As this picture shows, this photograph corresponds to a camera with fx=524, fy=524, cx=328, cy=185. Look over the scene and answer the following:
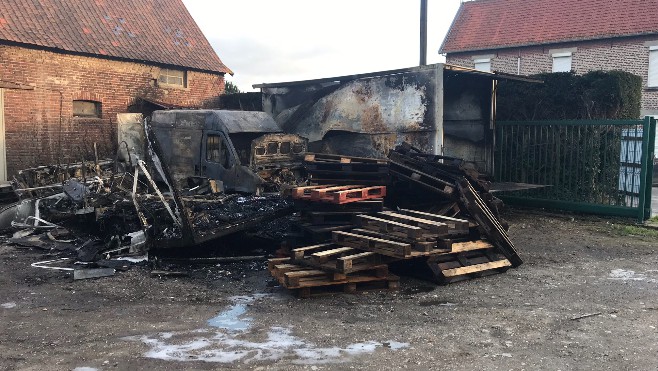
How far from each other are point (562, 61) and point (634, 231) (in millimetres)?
16973

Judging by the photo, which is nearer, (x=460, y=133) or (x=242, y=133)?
(x=242, y=133)

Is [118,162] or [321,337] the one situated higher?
[118,162]

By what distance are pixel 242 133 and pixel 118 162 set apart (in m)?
3.32

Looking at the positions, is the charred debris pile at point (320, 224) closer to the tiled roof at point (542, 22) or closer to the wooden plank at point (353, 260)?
the wooden plank at point (353, 260)

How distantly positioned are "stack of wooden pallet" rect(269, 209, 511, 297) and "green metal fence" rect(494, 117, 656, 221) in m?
5.32

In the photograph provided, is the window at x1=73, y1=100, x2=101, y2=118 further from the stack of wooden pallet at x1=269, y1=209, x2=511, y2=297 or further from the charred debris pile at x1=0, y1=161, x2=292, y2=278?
the stack of wooden pallet at x1=269, y1=209, x2=511, y2=297

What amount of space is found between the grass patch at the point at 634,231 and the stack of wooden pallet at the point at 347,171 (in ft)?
17.3

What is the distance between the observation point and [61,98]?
48.9 ft

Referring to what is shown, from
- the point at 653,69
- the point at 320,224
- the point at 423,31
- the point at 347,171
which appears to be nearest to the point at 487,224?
the point at 347,171

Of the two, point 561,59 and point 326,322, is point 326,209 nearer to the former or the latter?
point 326,322

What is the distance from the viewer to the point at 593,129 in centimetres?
1115

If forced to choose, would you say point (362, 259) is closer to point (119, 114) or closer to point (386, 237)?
point (386, 237)

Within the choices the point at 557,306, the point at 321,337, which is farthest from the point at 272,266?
the point at 557,306

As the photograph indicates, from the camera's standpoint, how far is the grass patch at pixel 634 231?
31.9 feet
